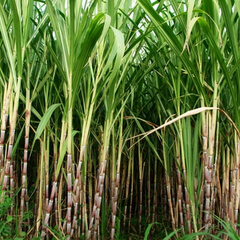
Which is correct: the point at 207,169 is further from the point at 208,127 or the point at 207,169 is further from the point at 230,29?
the point at 230,29

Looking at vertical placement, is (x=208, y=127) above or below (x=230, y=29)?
below

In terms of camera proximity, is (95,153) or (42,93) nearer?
(42,93)

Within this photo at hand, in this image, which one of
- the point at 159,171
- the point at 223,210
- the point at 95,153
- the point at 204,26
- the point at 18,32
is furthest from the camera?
the point at 159,171

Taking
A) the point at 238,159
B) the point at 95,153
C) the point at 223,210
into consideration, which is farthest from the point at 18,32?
the point at 223,210

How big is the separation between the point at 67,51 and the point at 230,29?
561 millimetres

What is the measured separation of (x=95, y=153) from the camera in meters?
1.61

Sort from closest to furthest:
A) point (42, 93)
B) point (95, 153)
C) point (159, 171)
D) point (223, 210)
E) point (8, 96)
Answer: point (8, 96) → point (223, 210) → point (42, 93) → point (95, 153) → point (159, 171)

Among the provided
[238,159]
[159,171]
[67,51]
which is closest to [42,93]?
[67,51]

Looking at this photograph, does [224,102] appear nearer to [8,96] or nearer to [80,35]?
[80,35]

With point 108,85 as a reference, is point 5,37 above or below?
above

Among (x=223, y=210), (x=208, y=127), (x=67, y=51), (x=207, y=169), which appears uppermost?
(x=67, y=51)

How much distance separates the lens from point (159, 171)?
207cm

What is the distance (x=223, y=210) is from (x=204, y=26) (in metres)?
0.79

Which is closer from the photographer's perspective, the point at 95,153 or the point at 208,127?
the point at 208,127
